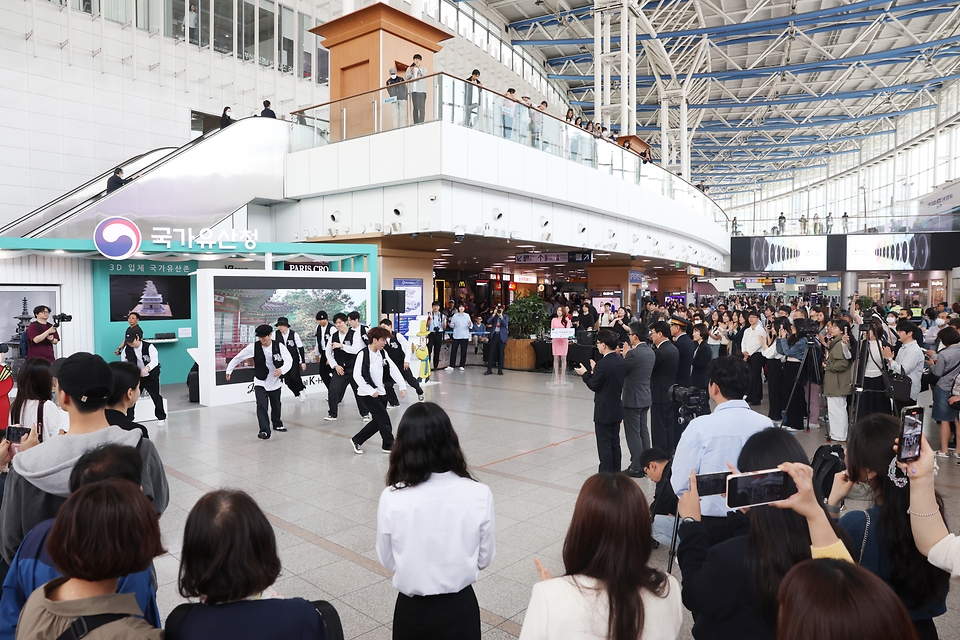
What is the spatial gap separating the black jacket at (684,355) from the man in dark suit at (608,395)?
1.79 m

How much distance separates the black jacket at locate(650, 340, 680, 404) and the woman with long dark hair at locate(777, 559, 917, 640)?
540 cm

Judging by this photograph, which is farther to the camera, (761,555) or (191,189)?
(191,189)

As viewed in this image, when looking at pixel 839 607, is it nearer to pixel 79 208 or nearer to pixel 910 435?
pixel 910 435

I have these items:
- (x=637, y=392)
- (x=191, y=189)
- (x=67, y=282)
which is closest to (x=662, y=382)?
(x=637, y=392)

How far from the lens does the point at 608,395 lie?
19.4 feet

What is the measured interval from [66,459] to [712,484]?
8.14 feet

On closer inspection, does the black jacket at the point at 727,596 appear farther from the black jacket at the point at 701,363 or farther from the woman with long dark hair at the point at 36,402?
the black jacket at the point at 701,363

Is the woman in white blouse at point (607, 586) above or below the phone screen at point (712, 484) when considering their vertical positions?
below

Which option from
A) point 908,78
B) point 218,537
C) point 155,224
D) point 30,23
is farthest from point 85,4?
point 908,78

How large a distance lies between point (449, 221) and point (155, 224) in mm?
6383

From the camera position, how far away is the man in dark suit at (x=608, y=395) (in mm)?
5805

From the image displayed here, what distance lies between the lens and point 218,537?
1562mm

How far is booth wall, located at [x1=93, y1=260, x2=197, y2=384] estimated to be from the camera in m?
11.8

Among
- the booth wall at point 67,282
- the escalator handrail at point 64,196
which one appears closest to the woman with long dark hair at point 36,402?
the booth wall at point 67,282
